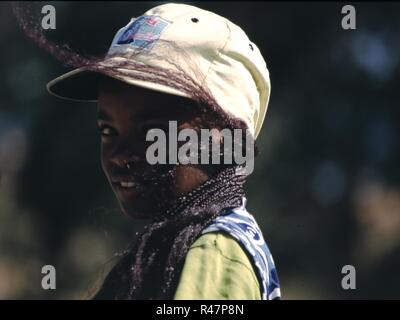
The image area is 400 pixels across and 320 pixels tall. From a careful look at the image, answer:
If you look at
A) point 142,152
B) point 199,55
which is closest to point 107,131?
point 142,152

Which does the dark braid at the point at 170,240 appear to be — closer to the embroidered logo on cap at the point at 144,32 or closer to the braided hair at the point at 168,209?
the braided hair at the point at 168,209

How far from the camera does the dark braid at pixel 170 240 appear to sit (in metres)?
1.47

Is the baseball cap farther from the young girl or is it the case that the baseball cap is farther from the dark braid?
the dark braid

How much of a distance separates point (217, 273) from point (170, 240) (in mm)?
148

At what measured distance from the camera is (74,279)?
528cm

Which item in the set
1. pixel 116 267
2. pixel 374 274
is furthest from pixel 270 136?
pixel 116 267

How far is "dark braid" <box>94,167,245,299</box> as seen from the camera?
4.84 ft

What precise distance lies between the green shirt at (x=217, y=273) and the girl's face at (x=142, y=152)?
165 mm

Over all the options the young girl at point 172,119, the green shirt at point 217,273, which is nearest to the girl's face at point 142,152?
the young girl at point 172,119

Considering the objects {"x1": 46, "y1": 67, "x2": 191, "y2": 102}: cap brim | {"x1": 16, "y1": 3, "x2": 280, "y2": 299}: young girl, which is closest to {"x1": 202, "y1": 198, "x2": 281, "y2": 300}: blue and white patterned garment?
{"x1": 16, "y1": 3, "x2": 280, "y2": 299}: young girl

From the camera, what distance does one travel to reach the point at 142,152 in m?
1.58

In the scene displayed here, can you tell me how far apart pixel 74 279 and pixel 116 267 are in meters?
3.66
